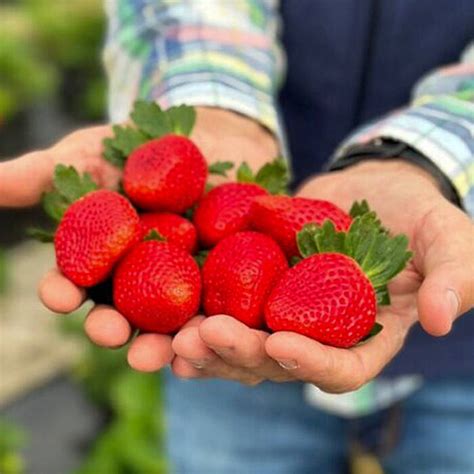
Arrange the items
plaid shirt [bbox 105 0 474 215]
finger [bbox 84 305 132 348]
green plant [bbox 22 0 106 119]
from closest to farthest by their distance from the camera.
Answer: finger [bbox 84 305 132 348]
plaid shirt [bbox 105 0 474 215]
green plant [bbox 22 0 106 119]

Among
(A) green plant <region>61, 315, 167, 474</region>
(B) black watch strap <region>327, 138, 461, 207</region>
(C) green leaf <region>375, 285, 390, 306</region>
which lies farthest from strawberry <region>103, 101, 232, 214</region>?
(A) green plant <region>61, 315, 167, 474</region>

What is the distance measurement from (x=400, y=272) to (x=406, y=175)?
4.4 inches

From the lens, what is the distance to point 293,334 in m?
0.77

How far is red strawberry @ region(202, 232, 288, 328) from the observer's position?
876 millimetres

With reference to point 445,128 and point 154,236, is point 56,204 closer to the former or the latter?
point 154,236

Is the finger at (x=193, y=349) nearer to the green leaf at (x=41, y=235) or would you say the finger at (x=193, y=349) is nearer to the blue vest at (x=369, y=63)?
the green leaf at (x=41, y=235)

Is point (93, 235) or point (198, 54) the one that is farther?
point (198, 54)

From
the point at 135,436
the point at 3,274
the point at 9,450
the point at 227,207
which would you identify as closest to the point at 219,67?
the point at 227,207

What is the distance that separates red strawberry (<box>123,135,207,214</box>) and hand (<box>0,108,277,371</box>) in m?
0.05

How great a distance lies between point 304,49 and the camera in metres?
1.20

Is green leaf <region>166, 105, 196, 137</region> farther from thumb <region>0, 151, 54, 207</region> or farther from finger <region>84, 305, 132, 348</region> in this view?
finger <region>84, 305, 132, 348</region>

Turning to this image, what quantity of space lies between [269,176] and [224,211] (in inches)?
3.3

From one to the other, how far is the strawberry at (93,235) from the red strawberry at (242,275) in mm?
86

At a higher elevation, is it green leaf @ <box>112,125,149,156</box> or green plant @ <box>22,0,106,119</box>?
green leaf @ <box>112,125,149,156</box>
